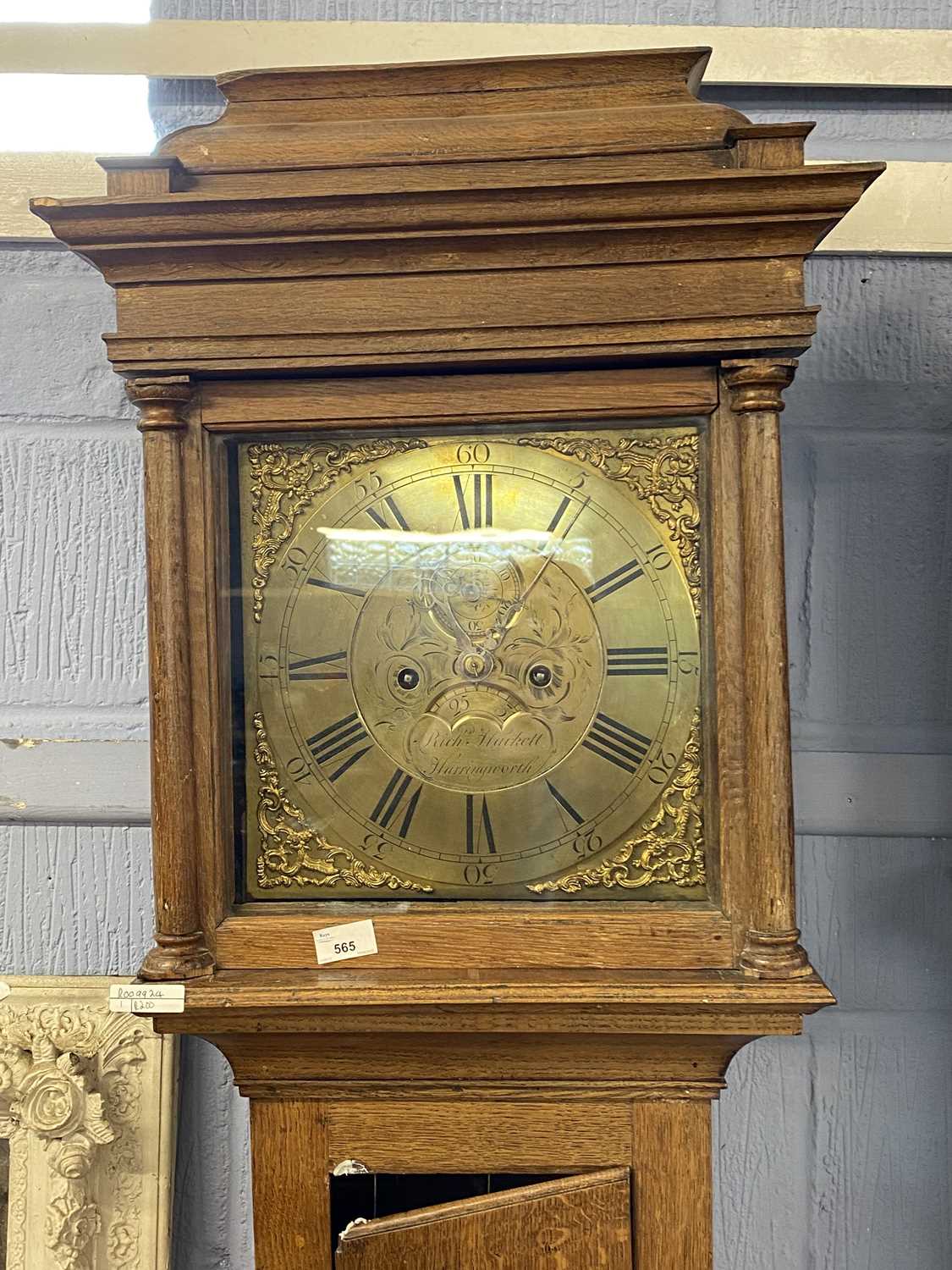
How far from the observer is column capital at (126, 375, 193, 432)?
2.82 feet

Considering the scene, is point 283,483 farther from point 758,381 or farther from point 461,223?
point 758,381

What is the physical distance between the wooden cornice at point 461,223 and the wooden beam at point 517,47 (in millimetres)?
343

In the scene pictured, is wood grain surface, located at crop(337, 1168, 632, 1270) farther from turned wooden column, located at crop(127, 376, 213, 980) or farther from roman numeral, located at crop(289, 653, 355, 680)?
roman numeral, located at crop(289, 653, 355, 680)

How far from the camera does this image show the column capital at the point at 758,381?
2.74ft

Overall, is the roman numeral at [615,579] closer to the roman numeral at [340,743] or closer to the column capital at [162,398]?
the roman numeral at [340,743]

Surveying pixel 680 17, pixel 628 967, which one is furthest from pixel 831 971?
pixel 680 17

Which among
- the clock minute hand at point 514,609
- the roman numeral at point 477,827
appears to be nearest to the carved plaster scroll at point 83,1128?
the roman numeral at point 477,827

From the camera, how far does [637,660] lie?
2.90 feet

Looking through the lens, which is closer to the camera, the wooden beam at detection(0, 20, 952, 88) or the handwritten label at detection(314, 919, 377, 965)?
the handwritten label at detection(314, 919, 377, 965)

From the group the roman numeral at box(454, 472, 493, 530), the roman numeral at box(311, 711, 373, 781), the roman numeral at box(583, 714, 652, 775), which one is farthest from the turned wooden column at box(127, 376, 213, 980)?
the roman numeral at box(583, 714, 652, 775)

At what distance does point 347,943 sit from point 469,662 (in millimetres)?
246

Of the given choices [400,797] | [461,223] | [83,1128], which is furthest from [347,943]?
[461,223]

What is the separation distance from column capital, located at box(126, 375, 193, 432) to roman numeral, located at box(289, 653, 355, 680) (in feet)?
0.68

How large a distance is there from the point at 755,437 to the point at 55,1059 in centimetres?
92
